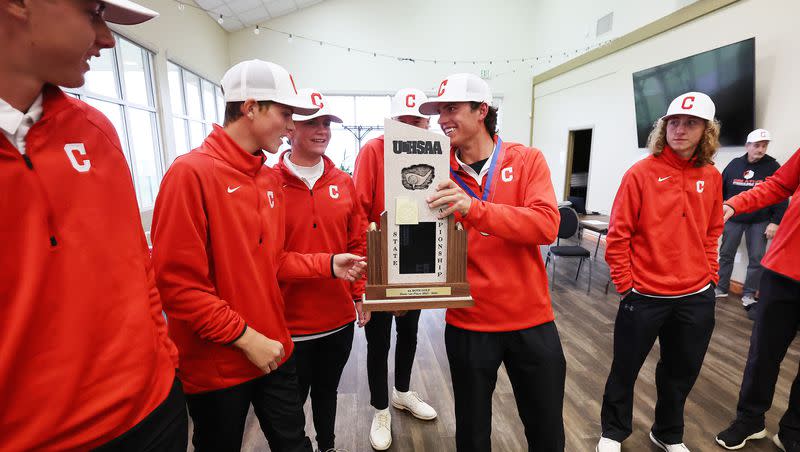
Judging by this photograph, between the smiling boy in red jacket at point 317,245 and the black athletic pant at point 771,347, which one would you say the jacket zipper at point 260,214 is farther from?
the black athletic pant at point 771,347

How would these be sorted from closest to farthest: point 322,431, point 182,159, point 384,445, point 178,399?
point 178,399
point 182,159
point 322,431
point 384,445

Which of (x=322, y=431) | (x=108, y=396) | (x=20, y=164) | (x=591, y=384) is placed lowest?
(x=591, y=384)

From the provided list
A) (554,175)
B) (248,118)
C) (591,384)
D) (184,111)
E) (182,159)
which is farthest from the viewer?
(554,175)

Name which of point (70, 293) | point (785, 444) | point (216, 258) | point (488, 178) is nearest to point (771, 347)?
point (785, 444)

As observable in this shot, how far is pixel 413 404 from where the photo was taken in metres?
2.20

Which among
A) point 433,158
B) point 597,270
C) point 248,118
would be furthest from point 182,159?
point 597,270

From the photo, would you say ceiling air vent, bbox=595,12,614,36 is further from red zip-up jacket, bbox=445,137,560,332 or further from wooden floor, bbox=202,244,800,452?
red zip-up jacket, bbox=445,137,560,332

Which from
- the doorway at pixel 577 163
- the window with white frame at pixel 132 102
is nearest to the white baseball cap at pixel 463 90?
the window with white frame at pixel 132 102

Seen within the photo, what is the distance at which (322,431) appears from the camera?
5.45ft

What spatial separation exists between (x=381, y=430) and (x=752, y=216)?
13.9 feet

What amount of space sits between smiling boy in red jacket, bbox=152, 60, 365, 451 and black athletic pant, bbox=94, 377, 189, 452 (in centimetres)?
17

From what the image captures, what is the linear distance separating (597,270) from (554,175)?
378 centimetres

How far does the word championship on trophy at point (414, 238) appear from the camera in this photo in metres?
1.11

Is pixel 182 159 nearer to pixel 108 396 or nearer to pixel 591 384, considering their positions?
pixel 108 396
